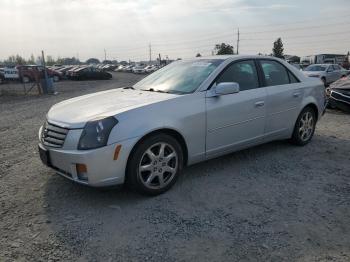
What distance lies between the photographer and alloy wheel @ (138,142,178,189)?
409 cm

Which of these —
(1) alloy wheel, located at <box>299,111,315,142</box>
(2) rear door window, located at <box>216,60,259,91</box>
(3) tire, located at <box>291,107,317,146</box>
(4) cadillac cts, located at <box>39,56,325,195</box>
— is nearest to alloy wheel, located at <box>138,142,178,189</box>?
(4) cadillac cts, located at <box>39,56,325,195</box>

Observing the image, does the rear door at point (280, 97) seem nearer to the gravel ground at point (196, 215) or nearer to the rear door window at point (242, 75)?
the rear door window at point (242, 75)

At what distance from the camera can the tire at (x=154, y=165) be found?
3.98 m

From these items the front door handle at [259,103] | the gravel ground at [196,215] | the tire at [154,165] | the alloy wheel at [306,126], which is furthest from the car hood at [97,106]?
the alloy wheel at [306,126]

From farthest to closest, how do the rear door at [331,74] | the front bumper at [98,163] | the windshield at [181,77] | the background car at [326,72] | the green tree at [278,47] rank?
the green tree at [278,47], the rear door at [331,74], the background car at [326,72], the windshield at [181,77], the front bumper at [98,163]

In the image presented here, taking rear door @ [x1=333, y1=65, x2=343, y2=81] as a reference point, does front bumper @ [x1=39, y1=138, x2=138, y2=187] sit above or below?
above

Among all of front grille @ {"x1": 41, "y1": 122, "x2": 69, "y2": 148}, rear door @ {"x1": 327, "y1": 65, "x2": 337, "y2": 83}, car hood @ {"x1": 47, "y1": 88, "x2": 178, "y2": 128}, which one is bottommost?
rear door @ {"x1": 327, "y1": 65, "x2": 337, "y2": 83}

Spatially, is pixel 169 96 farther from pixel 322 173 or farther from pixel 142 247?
pixel 322 173

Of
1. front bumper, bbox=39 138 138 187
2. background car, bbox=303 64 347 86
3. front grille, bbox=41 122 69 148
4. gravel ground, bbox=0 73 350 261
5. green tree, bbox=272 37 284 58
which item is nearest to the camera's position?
gravel ground, bbox=0 73 350 261

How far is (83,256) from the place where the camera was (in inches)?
121

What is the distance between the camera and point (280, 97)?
5.57 m

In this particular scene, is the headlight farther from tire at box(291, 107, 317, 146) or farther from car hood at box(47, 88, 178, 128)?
tire at box(291, 107, 317, 146)

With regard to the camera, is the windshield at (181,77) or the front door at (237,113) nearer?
the front door at (237,113)

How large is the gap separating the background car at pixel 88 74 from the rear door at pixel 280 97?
1257 inches
